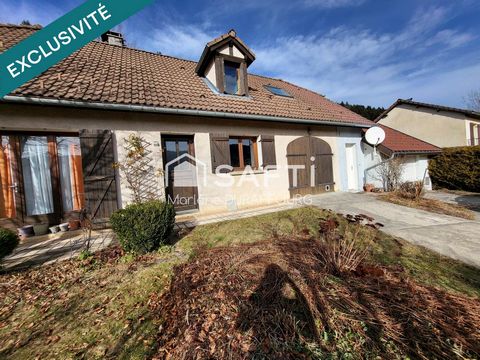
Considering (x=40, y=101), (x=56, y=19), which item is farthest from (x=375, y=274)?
(x=56, y=19)

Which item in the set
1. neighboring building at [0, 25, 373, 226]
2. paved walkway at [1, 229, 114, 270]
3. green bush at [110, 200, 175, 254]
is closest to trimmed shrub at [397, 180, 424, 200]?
neighboring building at [0, 25, 373, 226]

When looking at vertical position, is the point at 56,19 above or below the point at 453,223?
above

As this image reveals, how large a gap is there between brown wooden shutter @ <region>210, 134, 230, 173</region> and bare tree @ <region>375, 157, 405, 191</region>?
24.0ft

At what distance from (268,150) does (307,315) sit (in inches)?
227

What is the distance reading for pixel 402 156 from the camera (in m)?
11.2

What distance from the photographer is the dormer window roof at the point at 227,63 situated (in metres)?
7.35

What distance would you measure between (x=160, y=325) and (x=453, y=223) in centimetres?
666

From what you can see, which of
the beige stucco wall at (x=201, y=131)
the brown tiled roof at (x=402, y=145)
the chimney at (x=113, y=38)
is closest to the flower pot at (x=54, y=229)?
the beige stucco wall at (x=201, y=131)

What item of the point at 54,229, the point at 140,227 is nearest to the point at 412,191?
the point at 140,227

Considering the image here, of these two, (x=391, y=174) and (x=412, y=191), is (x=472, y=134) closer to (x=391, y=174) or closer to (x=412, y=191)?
(x=391, y=174)

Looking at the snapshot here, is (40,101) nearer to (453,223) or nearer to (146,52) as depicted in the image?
(146,52)

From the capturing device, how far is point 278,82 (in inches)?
472

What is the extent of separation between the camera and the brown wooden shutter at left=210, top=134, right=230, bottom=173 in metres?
6.44

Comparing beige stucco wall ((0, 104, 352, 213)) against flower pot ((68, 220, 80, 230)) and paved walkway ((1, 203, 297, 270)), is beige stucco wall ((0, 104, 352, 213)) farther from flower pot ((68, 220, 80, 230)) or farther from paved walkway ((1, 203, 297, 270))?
flower pot ((68, 220, 80, 230))
